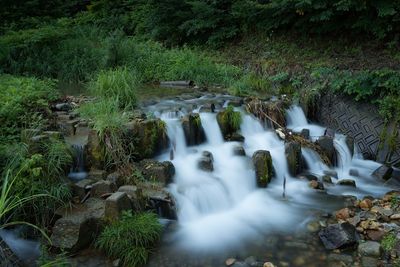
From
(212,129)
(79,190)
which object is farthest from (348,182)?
(79,190)

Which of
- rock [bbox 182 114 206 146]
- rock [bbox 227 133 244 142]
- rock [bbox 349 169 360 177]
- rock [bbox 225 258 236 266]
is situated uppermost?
rock [bbox 182 114 206 146]

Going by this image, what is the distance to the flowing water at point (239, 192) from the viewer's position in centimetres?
473

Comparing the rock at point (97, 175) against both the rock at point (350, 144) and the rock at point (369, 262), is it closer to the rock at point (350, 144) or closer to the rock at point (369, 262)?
the rock at point (369, 262)

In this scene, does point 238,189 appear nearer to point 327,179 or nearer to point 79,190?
point 327,179

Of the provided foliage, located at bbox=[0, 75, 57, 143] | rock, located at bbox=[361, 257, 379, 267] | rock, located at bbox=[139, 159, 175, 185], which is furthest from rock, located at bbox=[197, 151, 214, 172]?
rock, located at bbox=[361, 257, 379, 267]

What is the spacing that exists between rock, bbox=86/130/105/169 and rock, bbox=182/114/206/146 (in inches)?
64.6

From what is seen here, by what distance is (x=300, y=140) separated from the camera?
23.4ft

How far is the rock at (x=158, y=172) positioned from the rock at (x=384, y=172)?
3.51 meters

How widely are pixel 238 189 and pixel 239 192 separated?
0.05 m

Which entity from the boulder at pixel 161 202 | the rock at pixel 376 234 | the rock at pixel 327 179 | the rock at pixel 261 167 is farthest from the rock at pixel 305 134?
the boulder at pixel 161 202

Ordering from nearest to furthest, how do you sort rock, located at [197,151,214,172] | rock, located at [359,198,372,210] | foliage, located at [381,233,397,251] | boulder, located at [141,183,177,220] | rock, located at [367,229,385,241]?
foliage, located at [381,233,397,251] → rock, located at [367,229,385,241] → boulder, located at [141,183,177,220] → rock, located at [359,198,372,210] → rock, located at [197,151,214,172]

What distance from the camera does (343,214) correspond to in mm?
5102

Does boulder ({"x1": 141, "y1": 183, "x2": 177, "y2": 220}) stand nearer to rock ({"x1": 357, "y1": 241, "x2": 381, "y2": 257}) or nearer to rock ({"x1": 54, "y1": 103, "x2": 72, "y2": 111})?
rock ({"x1": 357, "y1": 241, "x2": 381, "y2": 257})

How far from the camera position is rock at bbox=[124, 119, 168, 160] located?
570 cm
